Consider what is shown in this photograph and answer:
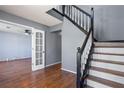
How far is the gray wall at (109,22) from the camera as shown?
3.89 meters

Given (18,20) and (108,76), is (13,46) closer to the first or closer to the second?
(18,20)

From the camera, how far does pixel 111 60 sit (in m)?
2.60

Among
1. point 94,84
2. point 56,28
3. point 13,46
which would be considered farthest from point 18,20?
point 13,46

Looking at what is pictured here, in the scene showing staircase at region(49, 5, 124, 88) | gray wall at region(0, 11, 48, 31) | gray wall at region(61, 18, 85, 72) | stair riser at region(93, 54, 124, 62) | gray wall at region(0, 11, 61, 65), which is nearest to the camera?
staircase at region(49, 5, 124, 88)

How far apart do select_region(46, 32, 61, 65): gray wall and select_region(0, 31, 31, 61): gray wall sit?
13.2ft

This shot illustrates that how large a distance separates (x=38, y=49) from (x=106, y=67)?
3.58 metres

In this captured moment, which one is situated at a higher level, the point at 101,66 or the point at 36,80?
the point at 101,66

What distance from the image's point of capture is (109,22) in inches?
163

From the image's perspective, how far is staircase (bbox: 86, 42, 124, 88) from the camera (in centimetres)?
211

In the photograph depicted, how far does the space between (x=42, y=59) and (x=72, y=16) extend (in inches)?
106

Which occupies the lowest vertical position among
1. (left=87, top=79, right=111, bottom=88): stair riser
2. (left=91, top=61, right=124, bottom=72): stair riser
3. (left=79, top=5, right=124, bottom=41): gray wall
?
(left=87, top=79, right=111, bottom=88): stair riser

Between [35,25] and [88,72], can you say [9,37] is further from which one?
[88,72]

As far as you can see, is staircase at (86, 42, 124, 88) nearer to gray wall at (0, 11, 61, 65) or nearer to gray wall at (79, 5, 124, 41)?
gray wall at (79, 5, 124, 41)

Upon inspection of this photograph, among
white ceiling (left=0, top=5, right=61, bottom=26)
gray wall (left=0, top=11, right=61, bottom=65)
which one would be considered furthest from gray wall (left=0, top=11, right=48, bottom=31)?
white ceiling (left=0, top=5, right=61, bottom=26)
